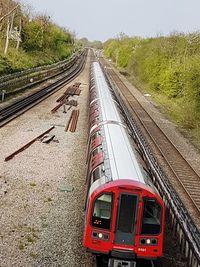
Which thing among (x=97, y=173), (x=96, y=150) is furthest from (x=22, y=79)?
(x=97, y=173)

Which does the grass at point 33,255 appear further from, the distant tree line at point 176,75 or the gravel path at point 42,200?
the distant tree line at point 176,75

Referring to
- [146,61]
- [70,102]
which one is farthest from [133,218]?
[146,61]

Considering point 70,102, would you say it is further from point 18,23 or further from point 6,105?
point 18,23

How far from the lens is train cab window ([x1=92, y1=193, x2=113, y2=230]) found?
29.2 ft

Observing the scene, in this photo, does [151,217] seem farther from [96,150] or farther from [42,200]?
[42,200]

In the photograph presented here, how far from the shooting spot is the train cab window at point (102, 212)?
8891 mm

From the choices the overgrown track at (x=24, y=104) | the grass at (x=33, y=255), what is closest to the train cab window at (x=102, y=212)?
the grass at (x=33, y=255)

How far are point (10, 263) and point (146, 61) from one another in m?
41.9

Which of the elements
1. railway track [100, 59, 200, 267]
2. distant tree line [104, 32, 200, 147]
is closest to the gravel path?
railway track [100, 59, 200, 267]

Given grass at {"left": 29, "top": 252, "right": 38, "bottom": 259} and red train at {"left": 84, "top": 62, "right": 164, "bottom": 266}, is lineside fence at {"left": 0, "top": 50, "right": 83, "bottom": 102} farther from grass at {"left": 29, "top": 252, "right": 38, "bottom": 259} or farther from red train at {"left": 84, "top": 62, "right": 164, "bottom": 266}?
red train at {"left": 84, "top": 62, "right": 164, "bottom": 266}

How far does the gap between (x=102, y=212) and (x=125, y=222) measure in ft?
1.92

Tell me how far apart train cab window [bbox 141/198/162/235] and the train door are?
0.80ft

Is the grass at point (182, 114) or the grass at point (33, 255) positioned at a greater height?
the grass at point (182, 114)

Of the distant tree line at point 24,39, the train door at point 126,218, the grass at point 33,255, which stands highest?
the distant tree line at point 24,39
